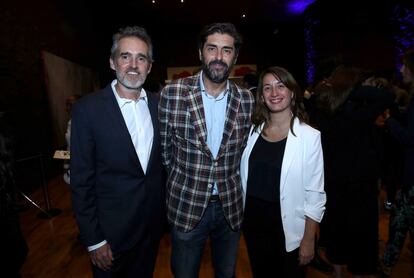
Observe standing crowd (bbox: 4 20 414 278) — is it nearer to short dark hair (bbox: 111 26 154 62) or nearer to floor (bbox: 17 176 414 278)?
short dark hair (bbox: 111 26 154 62)

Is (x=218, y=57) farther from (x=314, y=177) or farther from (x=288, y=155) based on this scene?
(x=314, y=177)

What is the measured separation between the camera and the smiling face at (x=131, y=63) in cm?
153

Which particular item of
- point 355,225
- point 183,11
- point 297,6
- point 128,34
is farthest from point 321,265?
point 297,6

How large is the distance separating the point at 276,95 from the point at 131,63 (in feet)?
2.65

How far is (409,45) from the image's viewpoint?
18.4ft

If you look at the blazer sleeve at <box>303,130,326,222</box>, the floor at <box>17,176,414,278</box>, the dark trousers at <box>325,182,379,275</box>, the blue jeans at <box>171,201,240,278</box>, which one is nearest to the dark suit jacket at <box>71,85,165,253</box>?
the blue jeans at <box>171,201,240,278</box>

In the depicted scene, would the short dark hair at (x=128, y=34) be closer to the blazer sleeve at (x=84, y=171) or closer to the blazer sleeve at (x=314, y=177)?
the blazer sleeve at (x=84, y=171)

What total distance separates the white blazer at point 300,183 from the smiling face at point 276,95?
0.16m

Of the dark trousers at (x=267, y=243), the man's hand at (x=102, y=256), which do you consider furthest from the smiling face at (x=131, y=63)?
the dark trousers at (x=267, y=243)

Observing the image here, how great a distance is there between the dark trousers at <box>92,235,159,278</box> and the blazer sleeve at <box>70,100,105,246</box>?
0.22 meters

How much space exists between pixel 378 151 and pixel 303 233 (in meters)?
1.03

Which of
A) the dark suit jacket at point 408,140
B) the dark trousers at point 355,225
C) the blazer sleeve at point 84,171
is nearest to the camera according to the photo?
the blazer sleeve at point 84,171

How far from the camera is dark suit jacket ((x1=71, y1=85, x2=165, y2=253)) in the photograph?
4.59 ft

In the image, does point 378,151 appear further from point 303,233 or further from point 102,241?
point 102,241
